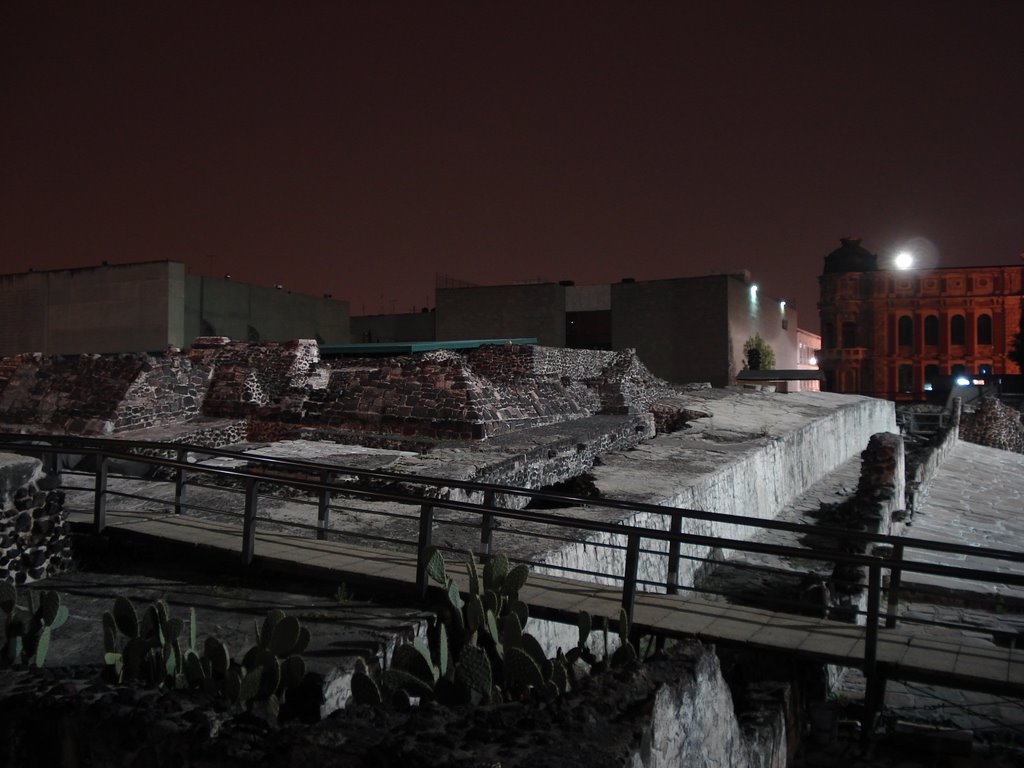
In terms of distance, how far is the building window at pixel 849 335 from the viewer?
55.8 meters

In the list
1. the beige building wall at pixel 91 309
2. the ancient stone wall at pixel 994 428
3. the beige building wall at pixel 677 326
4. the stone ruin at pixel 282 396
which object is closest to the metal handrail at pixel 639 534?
the stone ruin at pixel 282 396

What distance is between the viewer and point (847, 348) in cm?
5566

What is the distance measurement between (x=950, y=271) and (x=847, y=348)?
329 inches

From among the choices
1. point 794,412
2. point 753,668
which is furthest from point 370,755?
point 794,412

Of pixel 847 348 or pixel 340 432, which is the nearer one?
pixel 340 432

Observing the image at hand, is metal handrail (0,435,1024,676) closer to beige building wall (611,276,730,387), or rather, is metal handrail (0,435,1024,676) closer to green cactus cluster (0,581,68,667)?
green cactus cluster (0,581,68,667)

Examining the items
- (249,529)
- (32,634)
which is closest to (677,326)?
(249,529)

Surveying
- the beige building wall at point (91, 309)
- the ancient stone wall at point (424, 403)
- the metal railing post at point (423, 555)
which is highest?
the beige building wall at point (91, 309)

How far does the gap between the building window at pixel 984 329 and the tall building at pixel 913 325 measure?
58 mm

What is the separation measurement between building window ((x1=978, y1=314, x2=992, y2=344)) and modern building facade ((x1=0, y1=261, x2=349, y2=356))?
46.5 metres

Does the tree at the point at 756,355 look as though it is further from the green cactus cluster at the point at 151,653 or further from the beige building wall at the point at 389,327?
the green cactus cluster at the point at 151,653

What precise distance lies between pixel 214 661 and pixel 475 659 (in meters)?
1.16

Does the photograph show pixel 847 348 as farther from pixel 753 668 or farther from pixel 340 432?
pixel 753 668

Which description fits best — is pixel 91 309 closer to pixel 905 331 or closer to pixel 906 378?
pixel 905 331
